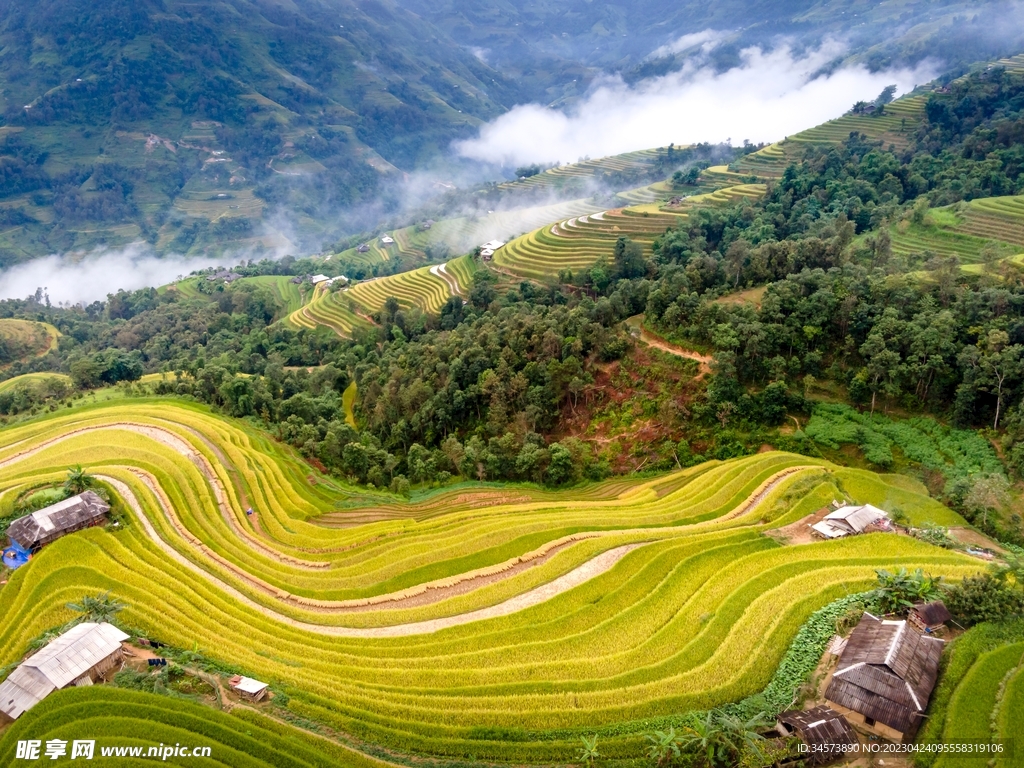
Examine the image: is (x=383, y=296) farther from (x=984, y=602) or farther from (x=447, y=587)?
(x=984, y=602)

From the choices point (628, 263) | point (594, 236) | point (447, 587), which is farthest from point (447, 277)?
point (447, 587)

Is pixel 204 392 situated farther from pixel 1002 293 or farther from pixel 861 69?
pixel 861 69

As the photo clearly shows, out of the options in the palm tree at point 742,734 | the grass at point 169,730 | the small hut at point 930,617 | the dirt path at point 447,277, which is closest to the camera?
the palm tree at point 742,734

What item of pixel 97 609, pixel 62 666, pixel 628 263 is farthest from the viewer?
pixel 628 263

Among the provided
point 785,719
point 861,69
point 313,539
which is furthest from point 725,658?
point 861,69

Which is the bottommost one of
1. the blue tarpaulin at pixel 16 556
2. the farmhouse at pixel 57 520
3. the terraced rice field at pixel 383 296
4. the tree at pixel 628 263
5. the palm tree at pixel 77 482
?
the blue tarpaulin at pixel 16 556

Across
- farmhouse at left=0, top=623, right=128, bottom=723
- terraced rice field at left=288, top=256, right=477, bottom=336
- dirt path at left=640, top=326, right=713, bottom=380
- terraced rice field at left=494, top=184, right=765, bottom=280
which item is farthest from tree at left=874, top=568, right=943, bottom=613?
terraced rice field at left=288, top=256, right=477, bottom=336

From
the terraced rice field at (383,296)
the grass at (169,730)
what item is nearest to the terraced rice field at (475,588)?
the grass at (169,730)

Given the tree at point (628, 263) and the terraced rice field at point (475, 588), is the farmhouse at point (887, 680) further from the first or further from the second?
the tree at point (628, 263)
